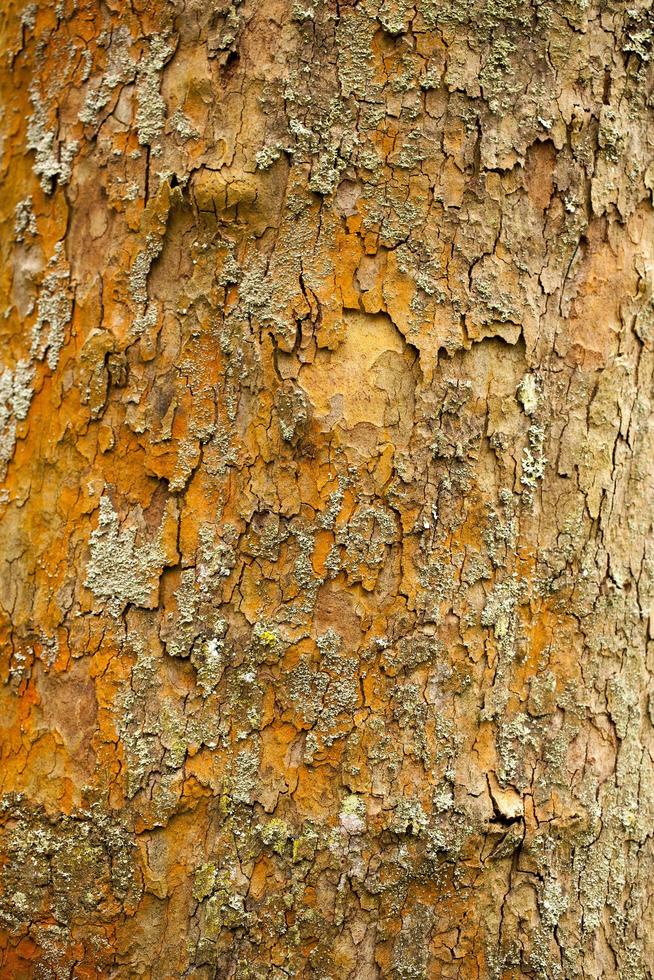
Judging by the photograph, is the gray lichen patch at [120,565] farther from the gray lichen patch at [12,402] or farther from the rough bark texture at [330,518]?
the gray lichen patch at [12,402]

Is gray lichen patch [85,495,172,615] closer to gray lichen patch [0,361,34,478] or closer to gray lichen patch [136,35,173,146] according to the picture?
gray lichen patch [0,361,34,478]

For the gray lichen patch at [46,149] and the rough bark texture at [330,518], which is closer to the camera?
the rough bark texture at [330,518]

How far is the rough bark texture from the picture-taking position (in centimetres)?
140

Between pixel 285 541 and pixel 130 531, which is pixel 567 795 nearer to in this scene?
pixel 285 541

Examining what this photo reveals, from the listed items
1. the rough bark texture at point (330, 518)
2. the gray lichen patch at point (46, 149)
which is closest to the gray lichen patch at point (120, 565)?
the rough bark texture at point (330, 518)

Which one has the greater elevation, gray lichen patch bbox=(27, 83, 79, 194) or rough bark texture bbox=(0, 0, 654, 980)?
gray lichen patch bbox=(27, 83, 79, 194)

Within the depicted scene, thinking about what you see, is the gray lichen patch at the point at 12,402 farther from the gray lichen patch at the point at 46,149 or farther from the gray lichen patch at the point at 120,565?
the gray lichen patch at the point at 46,149

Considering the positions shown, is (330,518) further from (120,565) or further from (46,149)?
(46,149)

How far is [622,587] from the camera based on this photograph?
156 cm

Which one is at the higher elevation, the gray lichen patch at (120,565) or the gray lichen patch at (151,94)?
the gray lichen patch at (151,94)

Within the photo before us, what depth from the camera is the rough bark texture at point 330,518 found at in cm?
140

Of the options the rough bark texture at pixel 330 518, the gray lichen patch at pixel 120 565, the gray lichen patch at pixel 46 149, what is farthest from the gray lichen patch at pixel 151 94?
the gray lichen patch at pixel 120 565

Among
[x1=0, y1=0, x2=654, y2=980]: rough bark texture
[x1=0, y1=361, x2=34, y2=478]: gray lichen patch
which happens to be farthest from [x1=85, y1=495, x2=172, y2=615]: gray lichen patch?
[x1=0, y1=361, x2=34, y2=478]: gray lichen patch

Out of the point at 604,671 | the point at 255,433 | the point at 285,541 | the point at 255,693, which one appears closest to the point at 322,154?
the point at 255,433
